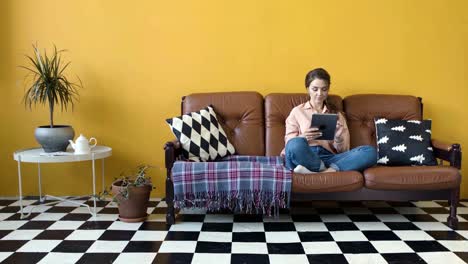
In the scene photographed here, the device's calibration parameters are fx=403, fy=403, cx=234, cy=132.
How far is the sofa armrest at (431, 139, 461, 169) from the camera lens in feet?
8.73

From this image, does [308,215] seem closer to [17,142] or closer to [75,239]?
[75,239]

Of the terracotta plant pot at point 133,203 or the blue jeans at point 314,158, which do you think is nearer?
the blue jeans at point 314,158

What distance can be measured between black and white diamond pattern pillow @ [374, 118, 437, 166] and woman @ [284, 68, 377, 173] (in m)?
0.28

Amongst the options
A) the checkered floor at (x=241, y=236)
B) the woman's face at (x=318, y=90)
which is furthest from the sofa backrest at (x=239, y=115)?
the checkered floor at (x=241, y=236)

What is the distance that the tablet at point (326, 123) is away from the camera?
8.86 feet

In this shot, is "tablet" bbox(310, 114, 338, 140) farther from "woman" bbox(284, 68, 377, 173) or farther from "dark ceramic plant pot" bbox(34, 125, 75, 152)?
"dark ceramic plant pot" bbox(34, 125, 75, 152)

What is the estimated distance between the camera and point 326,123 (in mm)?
2723

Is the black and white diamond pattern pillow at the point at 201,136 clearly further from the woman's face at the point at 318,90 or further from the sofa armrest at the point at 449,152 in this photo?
the sofa armrest at the point at 449,152

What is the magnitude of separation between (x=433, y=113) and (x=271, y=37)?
60.5 inches

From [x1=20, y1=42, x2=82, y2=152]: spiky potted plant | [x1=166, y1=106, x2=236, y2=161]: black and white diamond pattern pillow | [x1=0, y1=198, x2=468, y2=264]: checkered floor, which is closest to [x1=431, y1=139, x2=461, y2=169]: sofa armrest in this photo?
[x1=0, y1=198, x2=468, y2=264]: checkered floor

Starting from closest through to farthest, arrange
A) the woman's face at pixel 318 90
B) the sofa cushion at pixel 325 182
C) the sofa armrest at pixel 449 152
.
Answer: the sofa cushion at pixel 325 182
the sofa armrest at pixel 449 152
the woman's face at pixel 318 90

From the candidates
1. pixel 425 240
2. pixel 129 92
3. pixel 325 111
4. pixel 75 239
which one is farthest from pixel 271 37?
pixel 75 239

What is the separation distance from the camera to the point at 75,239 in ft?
8.01

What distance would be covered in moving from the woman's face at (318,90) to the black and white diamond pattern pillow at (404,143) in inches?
21.4
